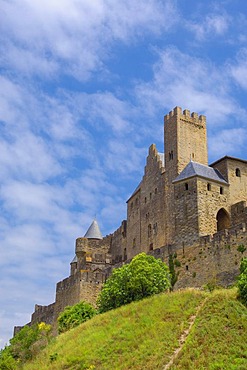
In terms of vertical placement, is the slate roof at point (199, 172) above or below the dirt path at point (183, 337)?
above

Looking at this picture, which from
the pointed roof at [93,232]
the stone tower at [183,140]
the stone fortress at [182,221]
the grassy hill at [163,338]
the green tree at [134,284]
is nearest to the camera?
the grassy hill at [163,338]

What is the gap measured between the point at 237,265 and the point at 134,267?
7.33m

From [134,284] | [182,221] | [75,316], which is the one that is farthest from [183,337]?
[182,221]

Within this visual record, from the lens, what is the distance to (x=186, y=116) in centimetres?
5062

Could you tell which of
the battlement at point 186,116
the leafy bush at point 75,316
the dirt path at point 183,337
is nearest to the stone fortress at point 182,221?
the battlement at point 186,116

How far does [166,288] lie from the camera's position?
34.0 m

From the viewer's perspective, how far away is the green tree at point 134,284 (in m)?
32.8

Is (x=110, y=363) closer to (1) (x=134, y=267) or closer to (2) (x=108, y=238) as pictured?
(1) (x=134, y=267)

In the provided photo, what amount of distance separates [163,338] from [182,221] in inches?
753

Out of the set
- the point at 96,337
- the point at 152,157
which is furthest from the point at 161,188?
the point at 96,337

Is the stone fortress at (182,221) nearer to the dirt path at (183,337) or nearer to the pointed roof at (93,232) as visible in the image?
the pointed roof at (93,232)

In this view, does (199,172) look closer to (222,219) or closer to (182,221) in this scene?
(222,219)

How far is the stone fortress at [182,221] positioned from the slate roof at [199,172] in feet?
0.29

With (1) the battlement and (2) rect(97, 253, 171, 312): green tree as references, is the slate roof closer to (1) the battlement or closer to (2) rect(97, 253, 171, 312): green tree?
(1) the battlement
